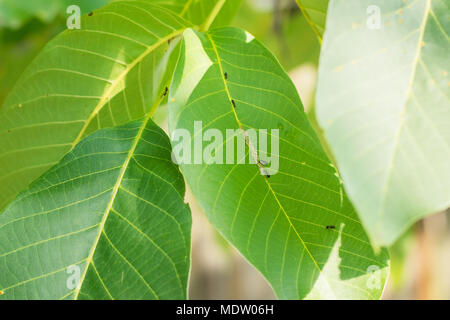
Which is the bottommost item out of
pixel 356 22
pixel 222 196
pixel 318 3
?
pixel 222 196

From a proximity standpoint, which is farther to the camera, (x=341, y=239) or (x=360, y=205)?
(x=341, y=239)

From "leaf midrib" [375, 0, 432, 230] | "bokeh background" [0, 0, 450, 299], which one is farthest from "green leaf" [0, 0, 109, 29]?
"leaf midrib" [375, 0, 432, 230]

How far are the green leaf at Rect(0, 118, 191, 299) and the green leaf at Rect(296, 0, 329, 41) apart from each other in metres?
0.28

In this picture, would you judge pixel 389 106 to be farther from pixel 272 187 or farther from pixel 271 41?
pixel 271 41

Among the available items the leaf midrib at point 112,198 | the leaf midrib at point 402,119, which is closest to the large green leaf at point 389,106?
the leaf midrib at point 402,119

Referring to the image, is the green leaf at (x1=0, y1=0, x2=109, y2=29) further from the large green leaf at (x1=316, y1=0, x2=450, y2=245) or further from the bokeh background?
→ the large green leaf at (x1=316, y1=0, x2=450, y2=245)

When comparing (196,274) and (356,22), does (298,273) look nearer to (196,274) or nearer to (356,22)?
(356,22)

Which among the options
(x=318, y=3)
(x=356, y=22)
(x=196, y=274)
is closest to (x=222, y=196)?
(x=356, y=22)

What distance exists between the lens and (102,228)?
546 mm

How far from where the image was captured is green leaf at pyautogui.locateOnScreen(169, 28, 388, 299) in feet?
1.67

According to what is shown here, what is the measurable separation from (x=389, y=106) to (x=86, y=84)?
40cm

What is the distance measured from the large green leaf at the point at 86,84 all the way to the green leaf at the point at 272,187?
0.10m
